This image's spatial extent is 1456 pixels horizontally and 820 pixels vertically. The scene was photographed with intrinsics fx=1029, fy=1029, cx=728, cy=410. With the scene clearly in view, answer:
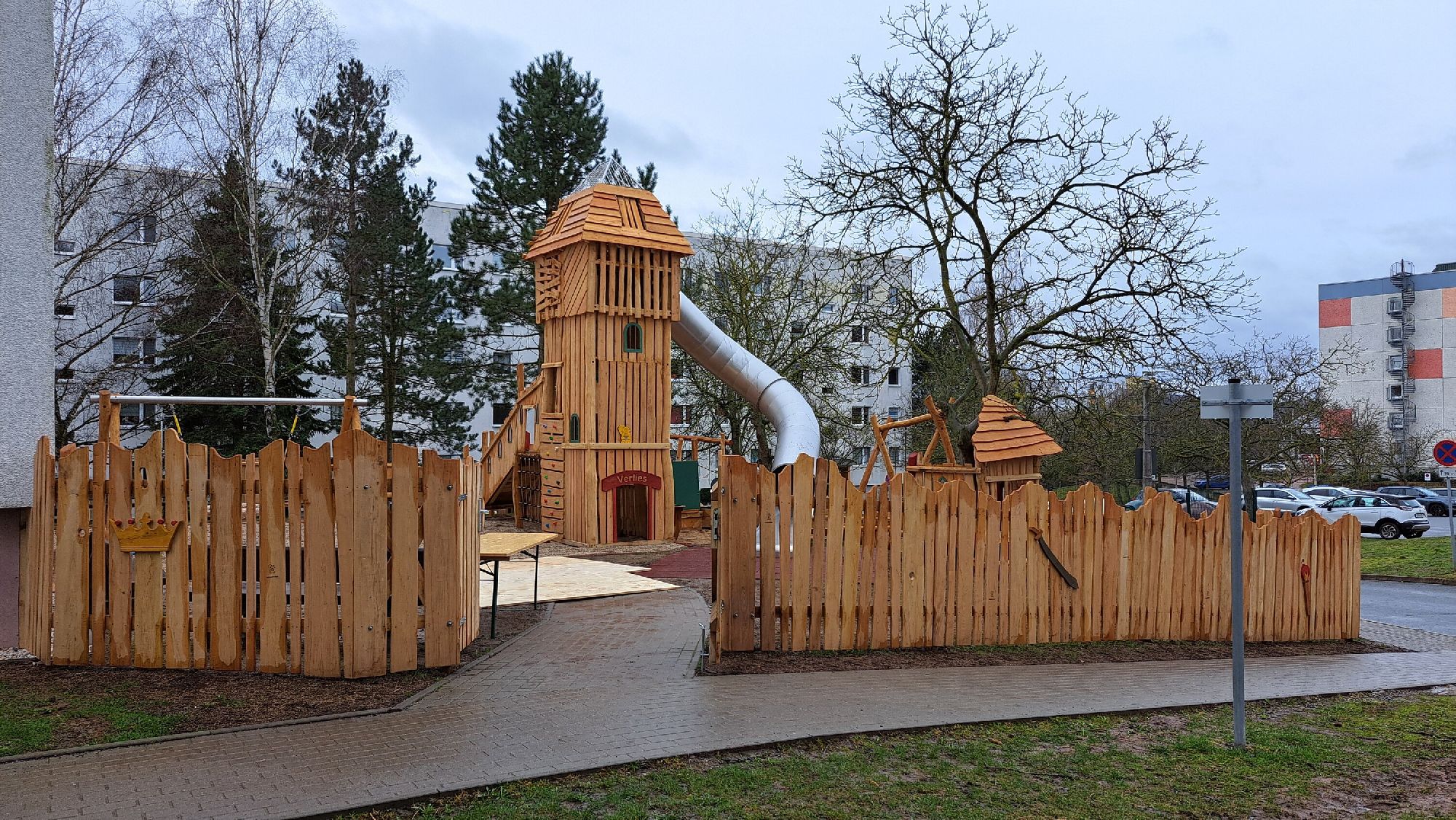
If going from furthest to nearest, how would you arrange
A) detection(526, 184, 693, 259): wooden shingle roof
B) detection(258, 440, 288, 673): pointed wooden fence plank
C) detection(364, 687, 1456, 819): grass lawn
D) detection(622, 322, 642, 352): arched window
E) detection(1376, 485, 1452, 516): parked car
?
detection(1376, 485, 1452, 516): parked car, detection(622, 322, 642, 352): arched window, detection(526, 184, 693, 259): wooden shingle roof, detection(258, 440, 288, 673): pointed wooden fence plank, detection(364, 687, 1456, 819): grass lawn

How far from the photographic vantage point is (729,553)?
892 centimetres

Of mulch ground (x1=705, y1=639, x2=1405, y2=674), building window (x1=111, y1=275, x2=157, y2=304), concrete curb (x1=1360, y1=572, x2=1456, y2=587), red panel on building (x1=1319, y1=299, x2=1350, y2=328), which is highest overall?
red panel on building (x1=1319, y1=299, x2=1350, y2=328)

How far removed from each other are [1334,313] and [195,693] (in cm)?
7575

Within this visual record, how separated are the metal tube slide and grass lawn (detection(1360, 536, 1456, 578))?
11.1 metres

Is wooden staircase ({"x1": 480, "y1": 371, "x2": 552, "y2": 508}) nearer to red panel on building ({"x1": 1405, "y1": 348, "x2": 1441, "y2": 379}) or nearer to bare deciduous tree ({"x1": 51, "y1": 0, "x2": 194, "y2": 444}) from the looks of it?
bare deciduous tree ({"x1": 51, "y1": 0, "x2": 194, "y2": 444})

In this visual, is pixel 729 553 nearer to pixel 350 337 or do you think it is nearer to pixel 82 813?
pixel 82 813

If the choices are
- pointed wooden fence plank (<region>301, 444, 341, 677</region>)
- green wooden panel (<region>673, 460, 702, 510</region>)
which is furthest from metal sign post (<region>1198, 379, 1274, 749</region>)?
green wooden panel (<region>673, 460, 702, 510</region>)

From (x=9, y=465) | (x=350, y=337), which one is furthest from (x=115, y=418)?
(x=350, y=337)

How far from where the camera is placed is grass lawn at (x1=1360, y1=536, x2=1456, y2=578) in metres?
20.7

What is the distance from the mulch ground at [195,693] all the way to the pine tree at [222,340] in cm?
→ 1725

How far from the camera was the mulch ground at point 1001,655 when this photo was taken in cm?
879

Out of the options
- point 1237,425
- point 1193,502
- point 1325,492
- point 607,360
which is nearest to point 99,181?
point 607,360

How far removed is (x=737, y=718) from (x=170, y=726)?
3537 millimetres

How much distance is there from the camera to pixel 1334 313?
68250mm
